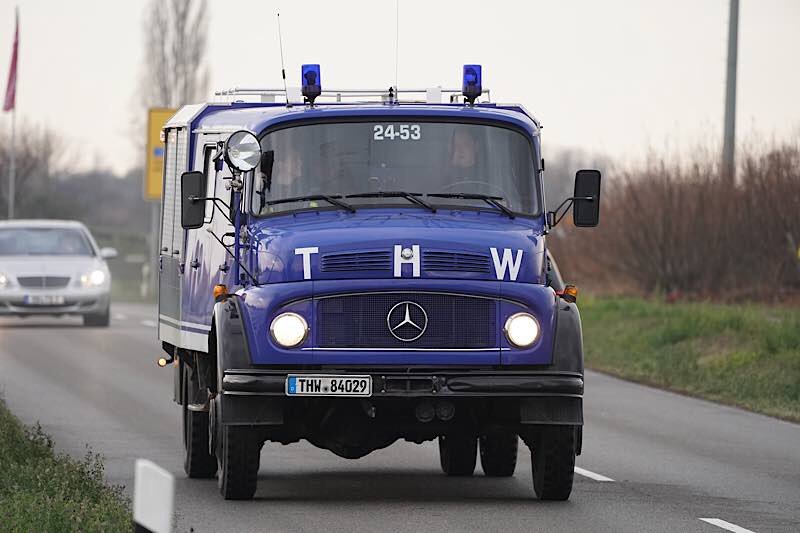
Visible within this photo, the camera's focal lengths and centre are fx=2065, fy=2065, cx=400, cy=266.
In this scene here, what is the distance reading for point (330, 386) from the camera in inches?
460

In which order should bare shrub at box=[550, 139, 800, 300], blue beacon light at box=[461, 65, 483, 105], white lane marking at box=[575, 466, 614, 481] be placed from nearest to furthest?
blue beacon light at box=[461, 65, 483, 105], white lane marking at box=[575, 466, 614, 481], bare shrub at box=[550, 139, 800, 300]

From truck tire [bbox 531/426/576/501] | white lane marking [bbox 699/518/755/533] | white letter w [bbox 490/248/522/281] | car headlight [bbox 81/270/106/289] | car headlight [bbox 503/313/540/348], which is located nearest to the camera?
white lane marking [bbox 699/518/755/533]

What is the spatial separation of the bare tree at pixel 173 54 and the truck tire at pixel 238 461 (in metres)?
71.0

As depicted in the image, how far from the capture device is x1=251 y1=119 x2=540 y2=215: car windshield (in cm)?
1270

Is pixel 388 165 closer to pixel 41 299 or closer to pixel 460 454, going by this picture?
pixel 460 454

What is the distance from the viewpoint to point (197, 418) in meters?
13.8

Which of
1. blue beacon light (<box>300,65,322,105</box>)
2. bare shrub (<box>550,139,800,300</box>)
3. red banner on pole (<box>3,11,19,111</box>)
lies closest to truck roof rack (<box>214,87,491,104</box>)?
blue beacon light (<box>300,65,322,105</box>)

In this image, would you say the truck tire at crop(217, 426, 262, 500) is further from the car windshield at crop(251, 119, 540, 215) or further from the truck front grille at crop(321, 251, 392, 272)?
the car windshield at crop(251, 119, 540, 215)

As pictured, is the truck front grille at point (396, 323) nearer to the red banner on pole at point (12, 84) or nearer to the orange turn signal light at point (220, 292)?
the orange turn signal light at point (220, 292)

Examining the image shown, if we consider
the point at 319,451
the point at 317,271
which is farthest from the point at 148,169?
the point at 317,271

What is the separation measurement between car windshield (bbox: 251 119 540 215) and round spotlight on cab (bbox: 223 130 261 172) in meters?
0.32

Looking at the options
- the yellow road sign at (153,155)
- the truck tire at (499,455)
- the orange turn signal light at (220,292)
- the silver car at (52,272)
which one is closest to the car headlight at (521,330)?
the orange turn signal light at (220,292)

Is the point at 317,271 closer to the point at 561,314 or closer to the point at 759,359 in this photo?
the point at 561,314

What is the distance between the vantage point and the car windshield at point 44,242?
114ft
